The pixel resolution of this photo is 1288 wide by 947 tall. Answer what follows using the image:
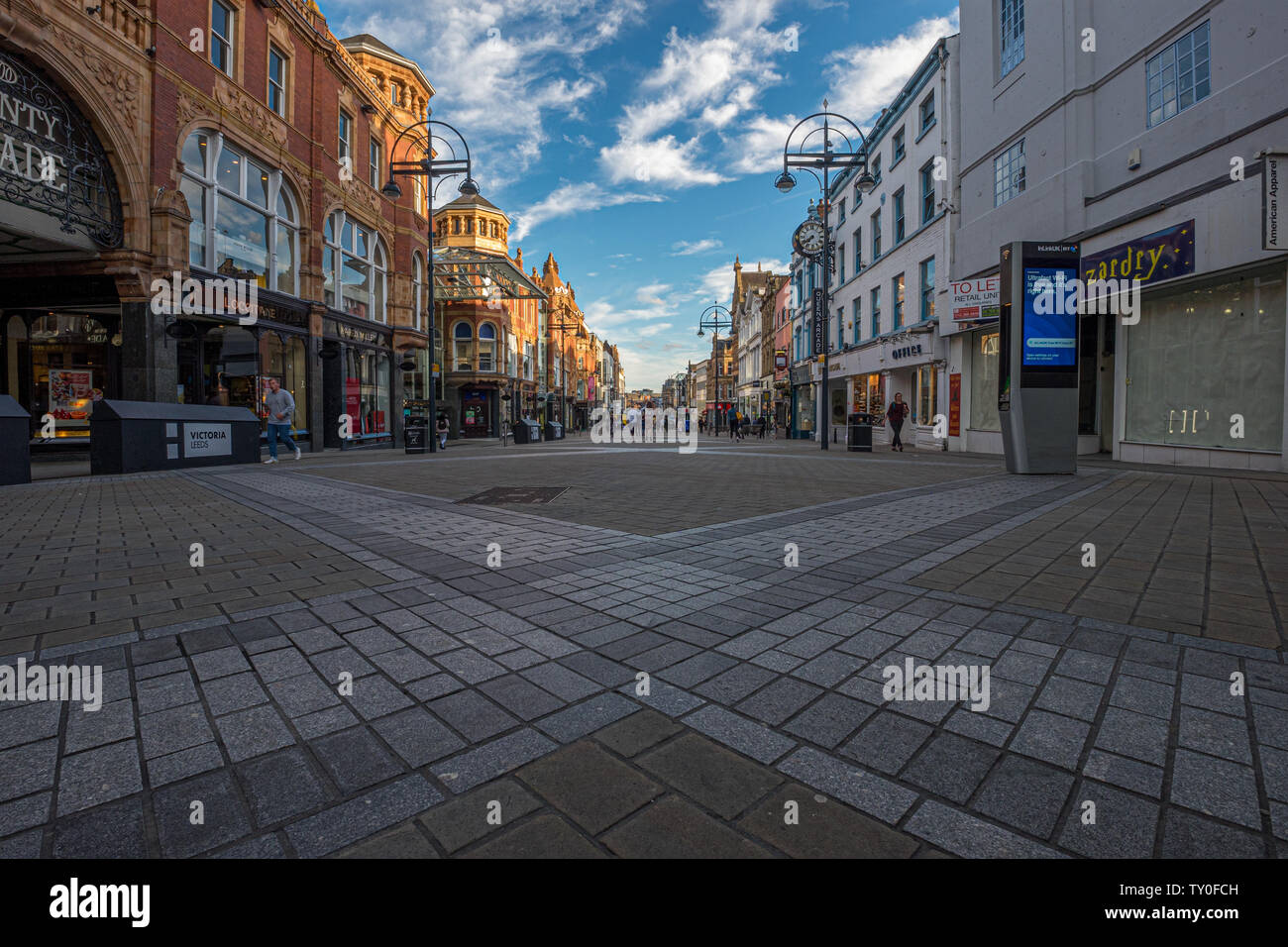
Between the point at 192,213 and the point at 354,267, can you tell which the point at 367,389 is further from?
the point at 192,213

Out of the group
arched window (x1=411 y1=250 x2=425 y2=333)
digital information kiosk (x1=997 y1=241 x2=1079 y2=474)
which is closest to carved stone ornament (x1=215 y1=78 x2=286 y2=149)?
arched window (x1=411 y1=250 x2=425 y2=333)

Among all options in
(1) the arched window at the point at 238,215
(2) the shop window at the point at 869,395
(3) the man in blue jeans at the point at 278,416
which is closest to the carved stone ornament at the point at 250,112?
(1) the arched window at the point at 238,215

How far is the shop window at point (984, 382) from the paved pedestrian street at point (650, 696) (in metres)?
14.1

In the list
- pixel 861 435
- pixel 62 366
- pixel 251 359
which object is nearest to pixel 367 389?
pixel 251 359

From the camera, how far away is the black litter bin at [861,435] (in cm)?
2047

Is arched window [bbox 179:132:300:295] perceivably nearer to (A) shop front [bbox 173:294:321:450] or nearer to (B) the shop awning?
(A) shop front [bbox 173:294:321:450]

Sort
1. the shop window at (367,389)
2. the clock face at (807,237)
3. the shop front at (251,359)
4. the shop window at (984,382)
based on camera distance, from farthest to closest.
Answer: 1. the clock face at (807,237)
2. the shop window at (367,389)
3. the shop window at (984,382)
4. the shop front at (251,359)

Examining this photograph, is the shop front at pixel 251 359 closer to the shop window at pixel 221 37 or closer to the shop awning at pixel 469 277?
the shop window at pixel 221 37

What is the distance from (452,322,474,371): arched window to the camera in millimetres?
45188

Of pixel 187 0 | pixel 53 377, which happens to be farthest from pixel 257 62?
pixel 53 377

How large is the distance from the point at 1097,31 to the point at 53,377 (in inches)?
1122
